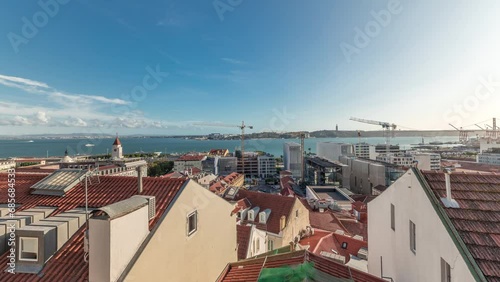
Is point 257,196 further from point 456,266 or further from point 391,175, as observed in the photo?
point 391,175

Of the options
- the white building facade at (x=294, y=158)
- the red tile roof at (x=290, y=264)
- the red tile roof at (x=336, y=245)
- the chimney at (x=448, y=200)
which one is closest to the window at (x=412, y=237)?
the red tile roof at (x=290, y=264)

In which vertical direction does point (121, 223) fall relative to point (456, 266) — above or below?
above

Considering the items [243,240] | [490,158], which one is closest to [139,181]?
[243,240]

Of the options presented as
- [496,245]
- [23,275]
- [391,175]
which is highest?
[496,245]

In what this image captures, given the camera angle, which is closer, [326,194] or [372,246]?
[372,246]

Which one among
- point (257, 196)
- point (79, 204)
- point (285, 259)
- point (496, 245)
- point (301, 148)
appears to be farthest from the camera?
point (301, 148)

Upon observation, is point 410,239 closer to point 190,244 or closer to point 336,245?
point 190,244

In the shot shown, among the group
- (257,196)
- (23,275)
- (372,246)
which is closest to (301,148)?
(257,196)

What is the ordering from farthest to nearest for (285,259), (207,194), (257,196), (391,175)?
(391,175), (257,196), (207,194), (285,259)
